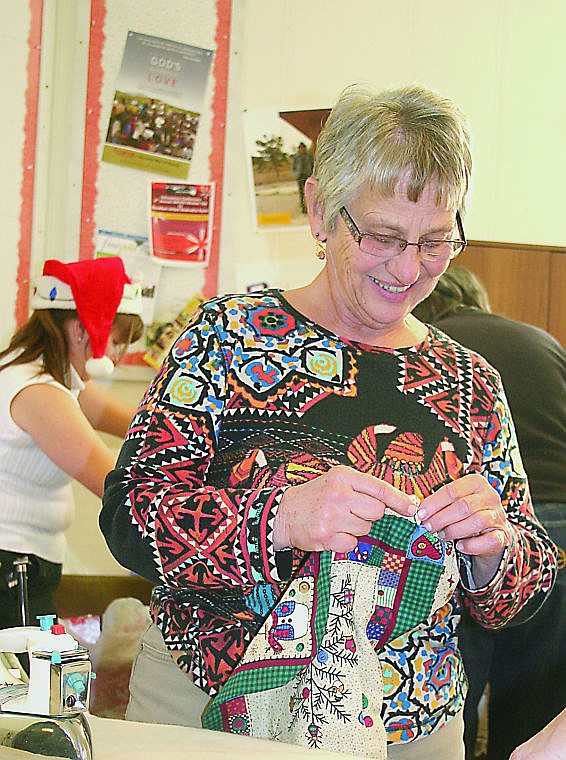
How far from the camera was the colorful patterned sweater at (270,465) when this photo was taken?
116cm

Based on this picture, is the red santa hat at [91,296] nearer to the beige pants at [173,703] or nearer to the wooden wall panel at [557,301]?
the beige pants at [173,703]

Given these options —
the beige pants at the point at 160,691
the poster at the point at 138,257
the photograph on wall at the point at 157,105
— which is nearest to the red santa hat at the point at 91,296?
the poster at the point at 138,257

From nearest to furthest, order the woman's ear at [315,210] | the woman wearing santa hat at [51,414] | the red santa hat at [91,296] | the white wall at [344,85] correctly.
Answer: the woman's ear at [315,210], the woman wearing santa hat at [51,414], the red santa hat at [91,296], the white wall at [344,85]

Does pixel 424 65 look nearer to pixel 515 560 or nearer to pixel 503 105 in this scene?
pixel 503 105

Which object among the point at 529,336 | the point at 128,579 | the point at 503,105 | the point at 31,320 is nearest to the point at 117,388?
the point at 128,579

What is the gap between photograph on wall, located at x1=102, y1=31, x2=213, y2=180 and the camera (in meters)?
3.24

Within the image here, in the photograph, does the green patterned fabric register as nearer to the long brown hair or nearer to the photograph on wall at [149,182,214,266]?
the long brown hair

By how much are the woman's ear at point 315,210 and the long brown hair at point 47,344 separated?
1.10 metres

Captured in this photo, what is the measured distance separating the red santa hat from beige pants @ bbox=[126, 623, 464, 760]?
3.88ft

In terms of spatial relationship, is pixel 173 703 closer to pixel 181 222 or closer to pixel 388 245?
pixel 388 245

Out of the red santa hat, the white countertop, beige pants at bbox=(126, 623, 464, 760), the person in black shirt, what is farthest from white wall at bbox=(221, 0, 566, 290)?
the white countertop

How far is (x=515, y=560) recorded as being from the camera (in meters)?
1.28

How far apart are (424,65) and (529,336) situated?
153cm

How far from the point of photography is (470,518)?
3.83 ft
